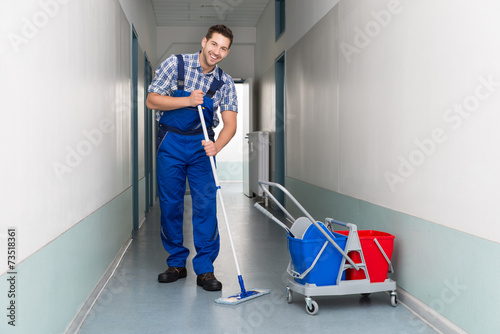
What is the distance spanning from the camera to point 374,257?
8.62 feet

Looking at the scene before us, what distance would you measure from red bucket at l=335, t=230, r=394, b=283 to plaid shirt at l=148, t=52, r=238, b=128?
3.79 ft

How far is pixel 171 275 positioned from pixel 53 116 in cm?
152

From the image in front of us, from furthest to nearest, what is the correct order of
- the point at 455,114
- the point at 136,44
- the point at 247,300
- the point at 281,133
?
the point at 281,133
the point at 136,44
the point at 247,300
the point at 455,114

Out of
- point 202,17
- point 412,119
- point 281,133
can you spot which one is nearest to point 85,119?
point 412,119

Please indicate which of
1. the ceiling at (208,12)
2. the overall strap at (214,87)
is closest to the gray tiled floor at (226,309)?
the overall strap at (214,87)

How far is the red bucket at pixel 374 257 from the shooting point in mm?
2623

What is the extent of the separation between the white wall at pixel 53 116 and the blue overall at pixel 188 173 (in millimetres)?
395

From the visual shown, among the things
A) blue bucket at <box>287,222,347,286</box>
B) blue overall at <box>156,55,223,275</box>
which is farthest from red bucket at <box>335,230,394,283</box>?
blue overall at <box>156,55,223,275</box>

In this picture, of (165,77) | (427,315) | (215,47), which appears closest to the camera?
(427,315)

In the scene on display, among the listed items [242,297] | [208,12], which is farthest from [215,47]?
[208,12]

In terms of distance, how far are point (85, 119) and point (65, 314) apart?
0.98 m

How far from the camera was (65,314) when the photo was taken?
2104 mm

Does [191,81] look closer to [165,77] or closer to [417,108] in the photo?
[165,77]

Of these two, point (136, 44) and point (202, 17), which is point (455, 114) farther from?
point (202, 17)
